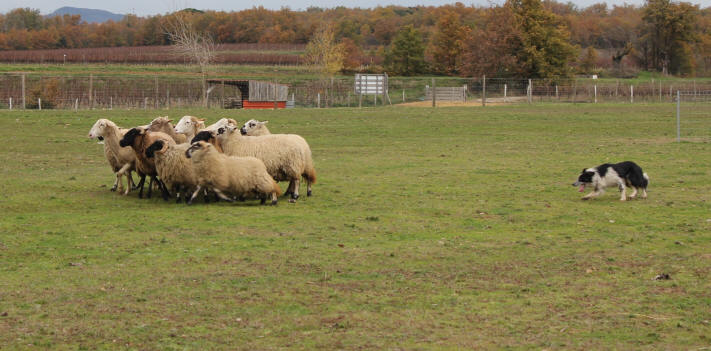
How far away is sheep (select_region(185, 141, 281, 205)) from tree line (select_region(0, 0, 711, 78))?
4907cm

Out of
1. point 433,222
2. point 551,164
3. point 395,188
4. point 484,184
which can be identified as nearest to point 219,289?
point 433,222

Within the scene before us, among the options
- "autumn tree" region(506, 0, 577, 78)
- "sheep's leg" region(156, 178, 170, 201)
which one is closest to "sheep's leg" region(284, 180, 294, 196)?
"sheep's leg" region(156, 178, 170, 201)

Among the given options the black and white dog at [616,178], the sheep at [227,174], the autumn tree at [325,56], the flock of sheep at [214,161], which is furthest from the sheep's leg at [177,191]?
the autumn tree at [325,56]

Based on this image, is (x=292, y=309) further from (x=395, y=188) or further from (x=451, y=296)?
(x=395, y=188)

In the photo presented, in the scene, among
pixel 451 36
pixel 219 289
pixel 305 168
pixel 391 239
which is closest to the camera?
pixel 219 289

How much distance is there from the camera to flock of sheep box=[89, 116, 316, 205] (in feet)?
41.6

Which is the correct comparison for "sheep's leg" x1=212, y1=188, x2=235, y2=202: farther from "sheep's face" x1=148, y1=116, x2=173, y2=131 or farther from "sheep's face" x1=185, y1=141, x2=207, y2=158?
"sheep's face" x1=148, y1=116, x2=173, y2=131

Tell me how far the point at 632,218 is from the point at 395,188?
4657mm

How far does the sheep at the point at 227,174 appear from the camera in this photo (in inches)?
498

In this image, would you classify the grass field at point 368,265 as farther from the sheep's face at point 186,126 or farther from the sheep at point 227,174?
the sheep's face at point 186,126

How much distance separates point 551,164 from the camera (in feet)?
60.9

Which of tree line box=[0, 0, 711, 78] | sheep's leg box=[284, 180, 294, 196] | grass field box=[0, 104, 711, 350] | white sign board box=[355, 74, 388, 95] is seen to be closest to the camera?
grass field box=[0, 104, 711, 350]

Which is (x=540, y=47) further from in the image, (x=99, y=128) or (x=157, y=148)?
(x=157, y=148)

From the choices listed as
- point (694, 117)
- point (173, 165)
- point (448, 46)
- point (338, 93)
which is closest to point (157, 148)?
point (173, 165)
